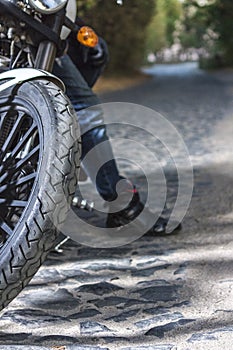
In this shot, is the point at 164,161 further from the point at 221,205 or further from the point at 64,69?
the point at 64,69

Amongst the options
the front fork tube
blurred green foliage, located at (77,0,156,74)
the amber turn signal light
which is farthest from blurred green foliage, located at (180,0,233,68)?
the front fork tube

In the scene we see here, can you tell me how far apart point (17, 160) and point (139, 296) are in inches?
27.9

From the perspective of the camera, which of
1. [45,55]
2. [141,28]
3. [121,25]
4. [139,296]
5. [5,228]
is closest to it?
[5,228]

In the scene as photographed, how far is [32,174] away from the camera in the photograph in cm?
215

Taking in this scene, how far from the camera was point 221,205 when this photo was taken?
4137 mm

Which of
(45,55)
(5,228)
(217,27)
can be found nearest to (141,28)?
(217,27)

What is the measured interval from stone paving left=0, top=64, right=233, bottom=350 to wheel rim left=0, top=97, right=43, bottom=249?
1.21ft

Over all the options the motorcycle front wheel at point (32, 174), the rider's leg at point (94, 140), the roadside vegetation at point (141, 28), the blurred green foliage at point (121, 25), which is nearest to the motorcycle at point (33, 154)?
the motorcycle front wheel at point (32, 174)

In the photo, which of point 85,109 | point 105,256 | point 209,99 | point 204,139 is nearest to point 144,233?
point 105,256

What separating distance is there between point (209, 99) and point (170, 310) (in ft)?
35.3

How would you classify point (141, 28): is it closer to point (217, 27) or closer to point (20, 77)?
point (217, 27)

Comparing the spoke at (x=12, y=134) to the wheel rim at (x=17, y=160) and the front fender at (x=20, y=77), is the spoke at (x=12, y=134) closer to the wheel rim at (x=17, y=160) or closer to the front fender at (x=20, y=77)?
the wheel rim at (x=17, y=160)

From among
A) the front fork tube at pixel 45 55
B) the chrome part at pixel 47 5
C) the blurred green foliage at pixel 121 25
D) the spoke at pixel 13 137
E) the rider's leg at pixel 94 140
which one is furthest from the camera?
the blurred green foliage at pixel 121 25

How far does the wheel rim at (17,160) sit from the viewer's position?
7.14 ft
